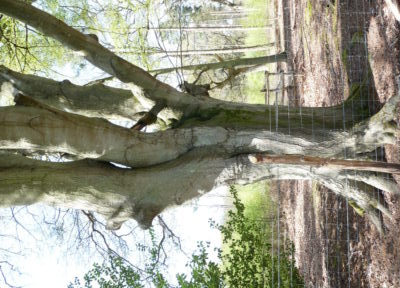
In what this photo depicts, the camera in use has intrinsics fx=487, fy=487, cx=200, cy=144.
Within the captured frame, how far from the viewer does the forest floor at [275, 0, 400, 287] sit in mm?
6555

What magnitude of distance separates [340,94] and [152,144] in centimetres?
491

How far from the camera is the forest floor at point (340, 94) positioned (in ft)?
21.5

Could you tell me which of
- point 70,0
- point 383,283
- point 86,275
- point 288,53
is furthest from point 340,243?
point 70,0

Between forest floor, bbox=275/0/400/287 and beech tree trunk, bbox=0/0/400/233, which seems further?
forest floor, bbox=275/0/400/287

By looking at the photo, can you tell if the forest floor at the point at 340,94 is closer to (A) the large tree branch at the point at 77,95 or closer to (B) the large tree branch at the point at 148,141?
(B) the large tree branch at the point at 148,141

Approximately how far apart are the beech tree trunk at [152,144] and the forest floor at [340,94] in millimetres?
456

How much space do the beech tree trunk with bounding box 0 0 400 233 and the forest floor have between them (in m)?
0.46

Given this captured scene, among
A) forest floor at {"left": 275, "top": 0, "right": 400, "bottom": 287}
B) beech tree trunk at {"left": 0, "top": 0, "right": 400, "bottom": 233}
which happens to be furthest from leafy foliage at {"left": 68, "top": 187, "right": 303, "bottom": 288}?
beech tree trunk at {"left": 0, "top": 0, "right": 400, "bottom": 233}

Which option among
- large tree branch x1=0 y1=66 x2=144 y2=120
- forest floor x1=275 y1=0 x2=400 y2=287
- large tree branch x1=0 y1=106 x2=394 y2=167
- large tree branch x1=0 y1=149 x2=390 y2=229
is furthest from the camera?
large tree branch x1=0 y1=66 x2=144 y2=120

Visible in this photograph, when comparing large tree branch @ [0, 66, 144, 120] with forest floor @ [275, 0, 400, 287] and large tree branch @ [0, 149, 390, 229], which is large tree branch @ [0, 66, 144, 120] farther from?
forest floor @ [275, 0, 400, 287]

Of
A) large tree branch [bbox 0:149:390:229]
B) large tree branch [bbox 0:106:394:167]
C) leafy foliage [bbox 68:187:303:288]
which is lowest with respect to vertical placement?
leafy foliage [bbox 68:187:303:288]

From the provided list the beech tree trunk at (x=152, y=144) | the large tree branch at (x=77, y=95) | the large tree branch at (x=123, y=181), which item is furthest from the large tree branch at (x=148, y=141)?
the large tree branch at (x=77, y=95)

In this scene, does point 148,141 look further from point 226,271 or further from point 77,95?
point 226,271

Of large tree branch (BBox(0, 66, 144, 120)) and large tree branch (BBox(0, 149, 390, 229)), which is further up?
large tree branch (BBox(0, 66, 144, 120))
